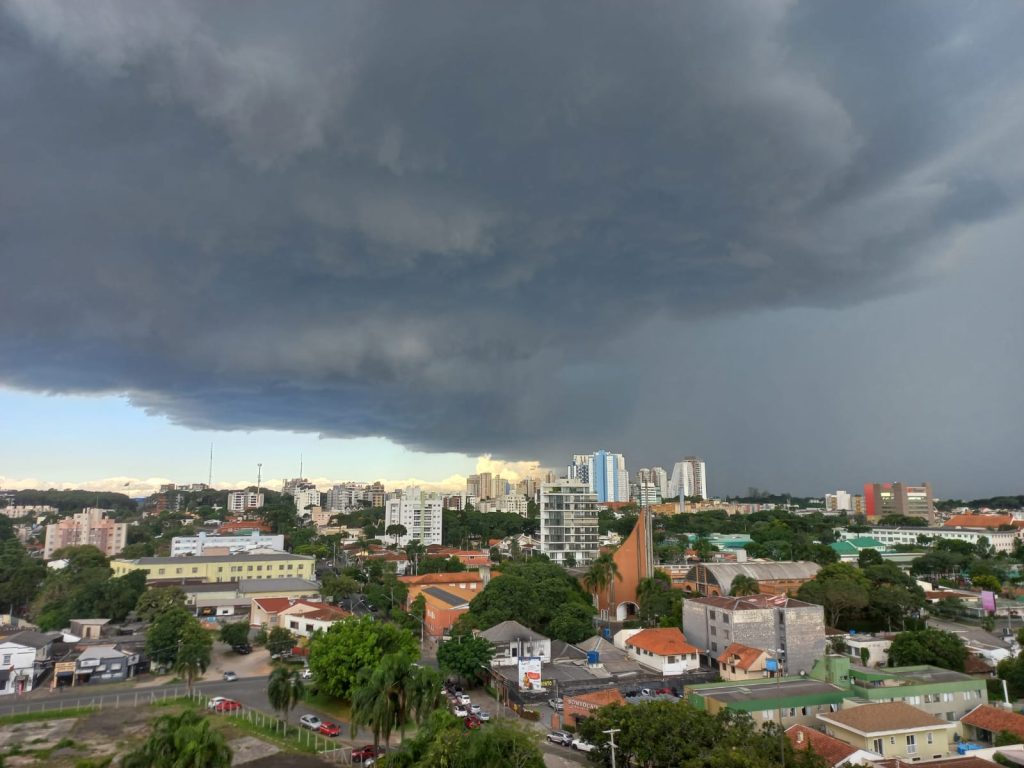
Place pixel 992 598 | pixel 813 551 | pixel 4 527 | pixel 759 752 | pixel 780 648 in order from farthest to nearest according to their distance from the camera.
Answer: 1. pixel 4 527
2. pixel 813 551
3. pixel 992 598
4. pixel 780 648
5. pixel 759 752

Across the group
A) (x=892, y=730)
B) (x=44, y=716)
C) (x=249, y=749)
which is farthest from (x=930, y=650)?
(x=44, y=716)

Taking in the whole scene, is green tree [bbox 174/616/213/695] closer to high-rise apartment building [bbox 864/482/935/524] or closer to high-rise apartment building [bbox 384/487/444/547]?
high-rise apartment building [bbox 384/487/444/547]

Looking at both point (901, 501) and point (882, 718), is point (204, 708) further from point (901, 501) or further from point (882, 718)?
point (901, 501)

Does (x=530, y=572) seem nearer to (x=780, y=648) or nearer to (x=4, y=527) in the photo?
(x=780, y=648)

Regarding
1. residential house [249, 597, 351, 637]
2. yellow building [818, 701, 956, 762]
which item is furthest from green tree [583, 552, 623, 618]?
yellow building [818, 701, 956, 762]

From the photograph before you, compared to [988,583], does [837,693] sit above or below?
above

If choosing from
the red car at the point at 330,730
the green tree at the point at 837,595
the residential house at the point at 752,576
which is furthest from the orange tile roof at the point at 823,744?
the residential house at the point at 752,576

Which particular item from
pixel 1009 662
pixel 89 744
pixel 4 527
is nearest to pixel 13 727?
pixel 89 744
